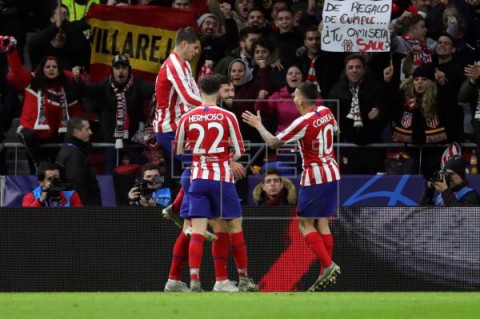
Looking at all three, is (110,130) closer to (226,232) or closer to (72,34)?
(72,34)

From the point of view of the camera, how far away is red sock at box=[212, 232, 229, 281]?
1459 centimetres

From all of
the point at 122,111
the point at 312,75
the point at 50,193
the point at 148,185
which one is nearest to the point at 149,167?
the point at 148,185

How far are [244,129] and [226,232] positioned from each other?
13.2 feet

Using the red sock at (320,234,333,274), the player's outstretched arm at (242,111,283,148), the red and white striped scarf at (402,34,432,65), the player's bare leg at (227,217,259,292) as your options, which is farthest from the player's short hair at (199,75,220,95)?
the red and white striped scarf at (402,34,432,65)

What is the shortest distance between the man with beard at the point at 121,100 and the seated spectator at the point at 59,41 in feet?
2.42

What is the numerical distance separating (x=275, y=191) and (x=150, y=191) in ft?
5.00

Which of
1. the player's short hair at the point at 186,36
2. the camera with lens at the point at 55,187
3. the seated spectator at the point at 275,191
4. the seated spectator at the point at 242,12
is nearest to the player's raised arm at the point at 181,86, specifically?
the player's short hair at the point at 186,36

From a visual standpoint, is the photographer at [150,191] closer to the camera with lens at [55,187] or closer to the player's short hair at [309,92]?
the camera with lens at [55,187]

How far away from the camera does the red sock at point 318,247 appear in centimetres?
1484

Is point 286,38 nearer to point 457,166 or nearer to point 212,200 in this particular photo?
point 457,166

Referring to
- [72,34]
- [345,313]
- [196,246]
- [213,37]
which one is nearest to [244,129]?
[213,37]

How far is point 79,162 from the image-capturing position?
17.9 meters

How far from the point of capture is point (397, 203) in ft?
59.7

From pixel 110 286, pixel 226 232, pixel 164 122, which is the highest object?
pixel 164 122
